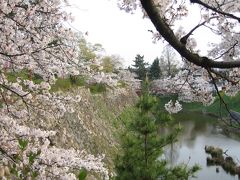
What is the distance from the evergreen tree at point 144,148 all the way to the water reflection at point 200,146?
21.6 feet

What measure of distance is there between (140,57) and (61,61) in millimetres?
48146

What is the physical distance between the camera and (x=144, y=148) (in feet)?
26.6

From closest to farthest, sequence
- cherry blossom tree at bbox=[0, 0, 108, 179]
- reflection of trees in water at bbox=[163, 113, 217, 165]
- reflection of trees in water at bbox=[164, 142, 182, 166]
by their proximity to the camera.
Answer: cherry blossom tree at bbox=[0, 0, 108, 179], reflection of trees in water at bbox=[164, 142, 182, 166], reflection of trees in water at bbox=[163, 113, 217, 165]

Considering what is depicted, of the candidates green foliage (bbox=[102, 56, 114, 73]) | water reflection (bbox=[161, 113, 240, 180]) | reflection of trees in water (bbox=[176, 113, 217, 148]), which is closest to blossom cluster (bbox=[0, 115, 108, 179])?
water reflection (bbox=[161, 113, 240, 180])

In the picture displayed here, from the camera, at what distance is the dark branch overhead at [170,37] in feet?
7.15

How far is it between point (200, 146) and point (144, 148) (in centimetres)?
1438

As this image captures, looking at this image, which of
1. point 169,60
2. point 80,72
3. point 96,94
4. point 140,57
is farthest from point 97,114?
point 169,60

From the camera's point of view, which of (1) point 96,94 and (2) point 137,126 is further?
(1) point 96,94

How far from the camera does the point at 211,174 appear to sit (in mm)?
16531

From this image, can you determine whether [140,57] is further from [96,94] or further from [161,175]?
[161,175]

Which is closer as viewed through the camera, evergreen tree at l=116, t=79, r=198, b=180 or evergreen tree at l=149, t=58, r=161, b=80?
evergreen tree at l=116, t=79, r=198, b=180

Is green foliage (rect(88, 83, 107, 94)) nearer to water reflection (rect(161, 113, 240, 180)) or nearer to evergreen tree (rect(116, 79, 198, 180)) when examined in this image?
water reflection (rect(161, 113, 240, 180))

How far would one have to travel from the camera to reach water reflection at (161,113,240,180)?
55.5 feet

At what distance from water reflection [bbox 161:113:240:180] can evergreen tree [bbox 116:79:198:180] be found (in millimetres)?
6586
